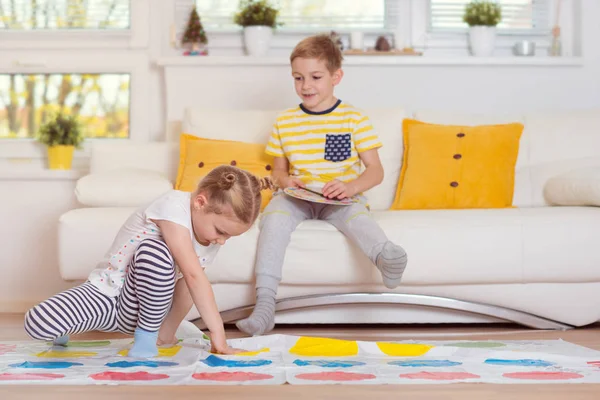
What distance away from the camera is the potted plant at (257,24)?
385 centimetres

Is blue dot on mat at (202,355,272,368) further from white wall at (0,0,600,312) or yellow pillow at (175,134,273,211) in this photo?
white wall at (0,0,600,312)

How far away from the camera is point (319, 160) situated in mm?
2896

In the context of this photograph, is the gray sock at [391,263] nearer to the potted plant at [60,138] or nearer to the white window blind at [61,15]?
the potted plant at [60,138]

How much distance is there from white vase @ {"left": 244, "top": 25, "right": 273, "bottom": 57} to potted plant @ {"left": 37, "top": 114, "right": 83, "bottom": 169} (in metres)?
0.88

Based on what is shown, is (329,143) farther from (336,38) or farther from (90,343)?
(90,343)

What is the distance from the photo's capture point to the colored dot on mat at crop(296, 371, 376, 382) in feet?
5.68

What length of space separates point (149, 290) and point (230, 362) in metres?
0.26

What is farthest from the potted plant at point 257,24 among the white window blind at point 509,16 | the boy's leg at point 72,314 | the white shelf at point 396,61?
the boy's leg at point 72,314

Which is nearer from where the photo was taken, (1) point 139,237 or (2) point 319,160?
(1) point 139,237

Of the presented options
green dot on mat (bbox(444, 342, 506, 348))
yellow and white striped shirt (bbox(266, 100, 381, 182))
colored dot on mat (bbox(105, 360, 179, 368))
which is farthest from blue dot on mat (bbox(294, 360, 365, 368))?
yellow and white striped shirt (bbox(266, 100, 381, 182))

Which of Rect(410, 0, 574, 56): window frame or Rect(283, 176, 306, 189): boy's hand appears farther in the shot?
Rect(410, 0, 574, 56): window frame

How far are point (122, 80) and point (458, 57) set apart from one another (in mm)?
1592

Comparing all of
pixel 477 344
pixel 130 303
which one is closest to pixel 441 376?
pixel 477 344

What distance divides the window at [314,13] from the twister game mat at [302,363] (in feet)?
7.00
